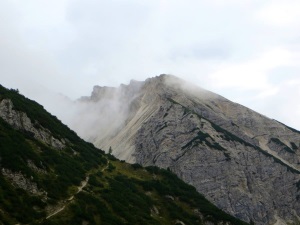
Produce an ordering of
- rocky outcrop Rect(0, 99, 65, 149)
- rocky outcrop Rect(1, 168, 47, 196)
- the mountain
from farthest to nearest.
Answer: rocky outcrop Rect(0, 99, 65, 149) < rocky outcrop Rect(1, 168, 47, 196) < the mountain

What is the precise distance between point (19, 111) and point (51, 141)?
10.2 m

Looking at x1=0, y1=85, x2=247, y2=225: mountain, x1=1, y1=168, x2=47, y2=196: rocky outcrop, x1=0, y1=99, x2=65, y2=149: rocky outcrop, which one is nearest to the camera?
x1=0, y1=85, x2=247, y2=225: mountain

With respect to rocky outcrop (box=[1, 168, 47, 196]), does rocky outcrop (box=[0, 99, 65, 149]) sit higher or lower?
higher

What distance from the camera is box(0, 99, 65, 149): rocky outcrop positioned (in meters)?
97.6

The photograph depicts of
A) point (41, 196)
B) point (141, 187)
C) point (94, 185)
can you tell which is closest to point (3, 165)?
point (41, 196)

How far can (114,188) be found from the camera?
316ft

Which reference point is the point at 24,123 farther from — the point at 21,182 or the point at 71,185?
the point at 21,182

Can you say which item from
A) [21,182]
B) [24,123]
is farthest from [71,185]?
[24,123]

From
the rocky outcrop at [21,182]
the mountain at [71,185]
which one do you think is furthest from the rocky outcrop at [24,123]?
the rocky outcrop at [21,182]

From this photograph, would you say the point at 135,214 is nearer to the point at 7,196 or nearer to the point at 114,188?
the point at 114,188

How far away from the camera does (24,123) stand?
327 ft

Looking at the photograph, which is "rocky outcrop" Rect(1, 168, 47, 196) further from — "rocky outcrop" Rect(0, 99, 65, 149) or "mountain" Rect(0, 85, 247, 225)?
"rocky outcrop" Rect(0, 99, 65, 149)

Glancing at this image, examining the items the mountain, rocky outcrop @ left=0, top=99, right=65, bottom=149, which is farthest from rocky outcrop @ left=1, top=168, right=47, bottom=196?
→ rocky outcrop @ left=0, top=99, right=65, bottom=149

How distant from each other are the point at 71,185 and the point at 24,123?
22.7m
